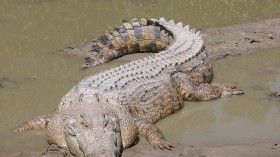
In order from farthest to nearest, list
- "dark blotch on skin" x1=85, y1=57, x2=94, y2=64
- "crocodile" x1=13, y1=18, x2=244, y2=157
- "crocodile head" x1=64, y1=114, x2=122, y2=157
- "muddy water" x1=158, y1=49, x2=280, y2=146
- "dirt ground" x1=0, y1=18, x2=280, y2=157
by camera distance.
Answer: "dark blotch on skin" x1=85, y1=57, x2=94, y2=64 → "muddy water" x1=158, y1=49, x2=280, y2=146 → "dirt ground" x1=0, y1=18, x2=280, y2=157 → "crocodile" x1=13, y1=18, x2=244, y2=157 → "crocodile head" x1=64, y1=114, x2=122, y2=157

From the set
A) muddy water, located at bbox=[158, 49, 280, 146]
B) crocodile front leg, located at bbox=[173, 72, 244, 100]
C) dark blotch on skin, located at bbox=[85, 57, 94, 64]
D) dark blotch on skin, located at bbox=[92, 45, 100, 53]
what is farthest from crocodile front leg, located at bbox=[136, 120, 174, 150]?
dark blotch on skin, located at bbox=[92, 45, 100, 53]

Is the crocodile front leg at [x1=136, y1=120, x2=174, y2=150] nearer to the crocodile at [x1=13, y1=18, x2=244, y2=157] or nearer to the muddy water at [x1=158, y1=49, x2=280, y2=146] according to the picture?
the crocodile at [x1=13, y1=18, x2=244, y2=157]

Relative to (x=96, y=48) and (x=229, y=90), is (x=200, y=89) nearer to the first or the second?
(x=229, y=90)

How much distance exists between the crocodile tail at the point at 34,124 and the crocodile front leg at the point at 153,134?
1088mm

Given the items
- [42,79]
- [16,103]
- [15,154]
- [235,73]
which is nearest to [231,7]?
[235,73]

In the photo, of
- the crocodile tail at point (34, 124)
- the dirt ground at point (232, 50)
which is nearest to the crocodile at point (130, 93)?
the crocodile tail at point (34, 124)

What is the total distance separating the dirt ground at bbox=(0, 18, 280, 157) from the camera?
5.52 m

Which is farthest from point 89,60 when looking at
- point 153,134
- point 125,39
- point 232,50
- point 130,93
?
point 153,134

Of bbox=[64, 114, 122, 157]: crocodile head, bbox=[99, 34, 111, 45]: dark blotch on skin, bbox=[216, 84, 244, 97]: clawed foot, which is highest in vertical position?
bbox=[99, 34, 111, 45]: dark blotch on skin

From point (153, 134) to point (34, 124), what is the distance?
55.1 inches

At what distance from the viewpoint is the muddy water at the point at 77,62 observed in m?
6.26

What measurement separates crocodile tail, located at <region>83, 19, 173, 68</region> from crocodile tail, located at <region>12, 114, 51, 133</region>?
86.7 inches

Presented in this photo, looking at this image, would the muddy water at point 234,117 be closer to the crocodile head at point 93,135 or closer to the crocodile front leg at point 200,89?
the crocodile front leg at point 200,89

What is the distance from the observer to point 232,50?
8.88m
